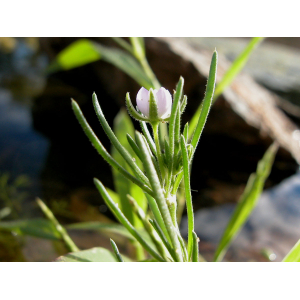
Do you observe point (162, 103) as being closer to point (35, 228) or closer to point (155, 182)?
point (155, 182)

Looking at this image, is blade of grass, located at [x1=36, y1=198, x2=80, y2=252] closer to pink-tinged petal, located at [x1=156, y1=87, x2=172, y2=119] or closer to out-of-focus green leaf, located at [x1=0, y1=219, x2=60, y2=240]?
out-of-focus green leaf, located at [x1=0, y1=219, x2=60, y2=240]

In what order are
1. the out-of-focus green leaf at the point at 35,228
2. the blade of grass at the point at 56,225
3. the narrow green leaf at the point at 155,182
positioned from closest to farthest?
the narrow green leaf at the point at 155,182, the blade of grass at the point at 56,225, the out-of-focus green leaf at the point at 35,228

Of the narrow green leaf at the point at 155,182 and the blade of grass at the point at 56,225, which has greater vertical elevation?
the narrow green leaf at the point at 155,182

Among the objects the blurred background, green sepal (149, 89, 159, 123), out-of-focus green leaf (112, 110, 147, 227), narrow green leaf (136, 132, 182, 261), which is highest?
green sepal (149, 89, 159, 123)

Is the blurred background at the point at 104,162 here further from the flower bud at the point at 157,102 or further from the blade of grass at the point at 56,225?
the flower bud at the point at 157,102

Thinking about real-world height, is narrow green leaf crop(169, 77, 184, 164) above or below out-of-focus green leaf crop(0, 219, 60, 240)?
above

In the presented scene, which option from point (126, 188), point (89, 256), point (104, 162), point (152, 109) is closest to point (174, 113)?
point (152, 109)

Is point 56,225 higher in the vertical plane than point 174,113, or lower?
lower

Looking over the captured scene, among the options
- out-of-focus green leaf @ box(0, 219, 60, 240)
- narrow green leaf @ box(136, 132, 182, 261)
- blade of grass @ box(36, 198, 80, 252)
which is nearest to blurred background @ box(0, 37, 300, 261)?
out-of-focus green leaf @ box(0, 219, 60, 240)

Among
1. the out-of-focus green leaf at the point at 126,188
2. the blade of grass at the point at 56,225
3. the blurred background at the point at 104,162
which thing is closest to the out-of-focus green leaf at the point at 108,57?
the out-of-focus green leaf at the point at 126,188
